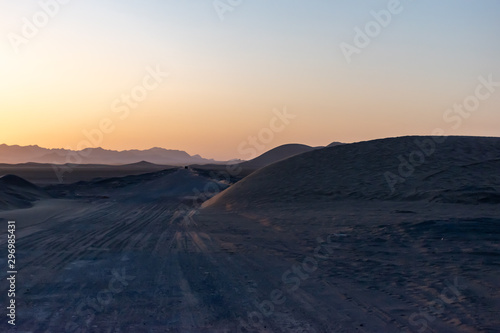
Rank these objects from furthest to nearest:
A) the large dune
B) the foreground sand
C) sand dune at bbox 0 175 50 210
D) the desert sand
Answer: sand dune at bbox 0 175 50 210 < the large dune < the desert sand < the foreground sand

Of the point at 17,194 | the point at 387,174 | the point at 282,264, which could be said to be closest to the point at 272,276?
the point at 282,264

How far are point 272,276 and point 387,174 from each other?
784 inches

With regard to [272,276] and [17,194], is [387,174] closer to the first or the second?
[272,276]

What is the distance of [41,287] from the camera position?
9352 mm

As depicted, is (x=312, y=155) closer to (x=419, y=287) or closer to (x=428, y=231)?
(x=428, y=231)

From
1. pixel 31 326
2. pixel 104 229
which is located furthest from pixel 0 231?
pixel 31 326

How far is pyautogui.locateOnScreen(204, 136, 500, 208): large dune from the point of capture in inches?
957

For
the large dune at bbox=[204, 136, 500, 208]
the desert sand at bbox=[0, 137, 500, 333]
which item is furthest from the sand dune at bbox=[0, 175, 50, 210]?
the large dune at bbox=[204, 136, 500, 208]

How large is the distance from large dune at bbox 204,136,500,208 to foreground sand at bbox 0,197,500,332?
537 cm

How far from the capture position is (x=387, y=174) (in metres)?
28.6

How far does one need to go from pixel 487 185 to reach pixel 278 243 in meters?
14.2

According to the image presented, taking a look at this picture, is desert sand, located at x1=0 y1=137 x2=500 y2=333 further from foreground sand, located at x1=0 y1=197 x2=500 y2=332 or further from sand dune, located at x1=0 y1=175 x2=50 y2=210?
sand dune, located at x1=0 y1=175 x2=50 y2=210

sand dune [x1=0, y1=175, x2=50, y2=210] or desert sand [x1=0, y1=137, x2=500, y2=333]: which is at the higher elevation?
sand dune [x1=0, y1=175, x2=50, y2=210]

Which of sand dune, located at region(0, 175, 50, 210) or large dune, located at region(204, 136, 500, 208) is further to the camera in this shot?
sand dune, located at region(0, 175, 50, 210)
